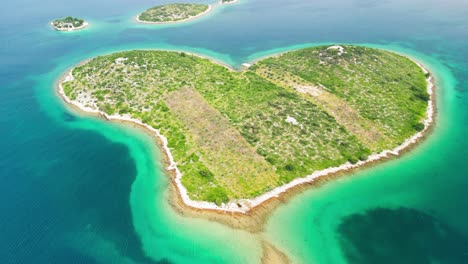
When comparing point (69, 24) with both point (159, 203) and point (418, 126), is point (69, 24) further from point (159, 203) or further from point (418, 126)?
point (418, 126)

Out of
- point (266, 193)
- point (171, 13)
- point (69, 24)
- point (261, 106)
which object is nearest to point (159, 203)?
point (266, 193)

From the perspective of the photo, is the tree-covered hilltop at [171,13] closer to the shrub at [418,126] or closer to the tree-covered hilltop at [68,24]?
the tree-covered hilltop at [68,24]

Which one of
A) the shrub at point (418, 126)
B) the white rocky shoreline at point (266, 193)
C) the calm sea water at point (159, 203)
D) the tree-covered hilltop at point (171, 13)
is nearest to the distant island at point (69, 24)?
the tree-covered hilltop at point (171, 13)

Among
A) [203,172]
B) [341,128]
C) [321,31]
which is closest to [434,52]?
[321,31]

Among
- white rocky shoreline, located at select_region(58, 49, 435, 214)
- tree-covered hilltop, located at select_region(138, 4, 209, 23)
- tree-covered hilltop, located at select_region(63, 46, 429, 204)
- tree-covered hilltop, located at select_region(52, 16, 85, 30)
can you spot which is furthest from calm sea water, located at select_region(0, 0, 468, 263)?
tree-covered hilltop, located at select_region(138, 4, 209, 23)

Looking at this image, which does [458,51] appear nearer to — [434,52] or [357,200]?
[434,52]

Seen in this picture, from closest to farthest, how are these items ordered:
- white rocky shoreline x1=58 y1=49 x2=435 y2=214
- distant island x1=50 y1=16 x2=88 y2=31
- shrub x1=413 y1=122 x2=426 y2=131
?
white rocky shoreline x1=58 y1=49 x2=435 y2=214
shrub x1=413 y1=122 x2=426 y2=131
distant island x1=50 y1=16 x2=88 y2=31

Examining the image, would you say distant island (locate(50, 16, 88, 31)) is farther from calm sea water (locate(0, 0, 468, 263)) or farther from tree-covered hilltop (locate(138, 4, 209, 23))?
calm sea water (locate(0, 0, 468, 263))
